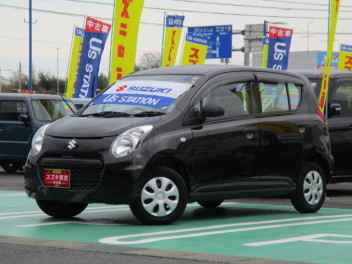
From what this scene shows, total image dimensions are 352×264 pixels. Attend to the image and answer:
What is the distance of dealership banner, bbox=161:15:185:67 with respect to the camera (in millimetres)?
38781

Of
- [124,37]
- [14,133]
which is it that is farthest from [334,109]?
[14,133]

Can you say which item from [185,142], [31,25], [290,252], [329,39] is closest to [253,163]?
[185,142]

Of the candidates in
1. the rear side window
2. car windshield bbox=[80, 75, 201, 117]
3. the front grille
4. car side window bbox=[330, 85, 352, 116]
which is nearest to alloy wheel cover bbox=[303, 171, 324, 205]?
the rear side window

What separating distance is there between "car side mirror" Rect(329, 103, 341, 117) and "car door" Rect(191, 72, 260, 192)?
323 centimetres

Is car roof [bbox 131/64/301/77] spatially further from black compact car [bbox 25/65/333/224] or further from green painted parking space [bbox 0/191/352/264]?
green painted parking space [bbox 0/191/352/264]

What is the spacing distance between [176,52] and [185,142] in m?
29.3

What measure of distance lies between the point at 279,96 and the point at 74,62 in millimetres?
32055

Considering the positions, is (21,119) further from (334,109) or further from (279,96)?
(279,96)

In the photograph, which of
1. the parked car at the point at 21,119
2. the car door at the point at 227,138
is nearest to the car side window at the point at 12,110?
the parked car at the point at 21,119

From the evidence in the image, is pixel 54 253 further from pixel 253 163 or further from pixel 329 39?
pixel 329 39

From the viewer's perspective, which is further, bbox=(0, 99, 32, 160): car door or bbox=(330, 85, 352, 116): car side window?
bbox=(0, 99, 32, 160): car door

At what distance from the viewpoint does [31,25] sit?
52.4 metres

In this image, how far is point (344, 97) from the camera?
47.3ft

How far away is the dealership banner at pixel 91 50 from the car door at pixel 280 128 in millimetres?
22527
